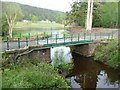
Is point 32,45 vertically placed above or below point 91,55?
above

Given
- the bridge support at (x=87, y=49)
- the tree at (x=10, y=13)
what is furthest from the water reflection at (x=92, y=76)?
the tree at (x=10, y=13)

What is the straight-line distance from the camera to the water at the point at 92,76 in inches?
565

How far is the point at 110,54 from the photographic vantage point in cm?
1859

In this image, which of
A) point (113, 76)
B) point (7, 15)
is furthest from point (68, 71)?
point (7, 15)

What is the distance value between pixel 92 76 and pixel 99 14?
2148 centimetres

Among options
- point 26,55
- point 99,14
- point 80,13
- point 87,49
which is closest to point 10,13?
point 80,13

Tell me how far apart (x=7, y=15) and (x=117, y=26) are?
19.3 metres

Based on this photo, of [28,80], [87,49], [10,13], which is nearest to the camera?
[28,80]

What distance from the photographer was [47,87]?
36.3 feet

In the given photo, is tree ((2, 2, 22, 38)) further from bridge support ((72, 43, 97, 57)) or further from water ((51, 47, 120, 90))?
water ((51, 47, 120, 90))

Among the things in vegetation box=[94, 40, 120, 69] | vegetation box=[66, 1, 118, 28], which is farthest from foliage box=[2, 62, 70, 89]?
vegetation box=[66, 1, 118, 28]

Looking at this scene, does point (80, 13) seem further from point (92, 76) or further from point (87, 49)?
point (92, 76)

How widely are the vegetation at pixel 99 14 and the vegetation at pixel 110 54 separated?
48.3ft

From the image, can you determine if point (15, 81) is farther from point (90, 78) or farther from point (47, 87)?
point (90, 78)
